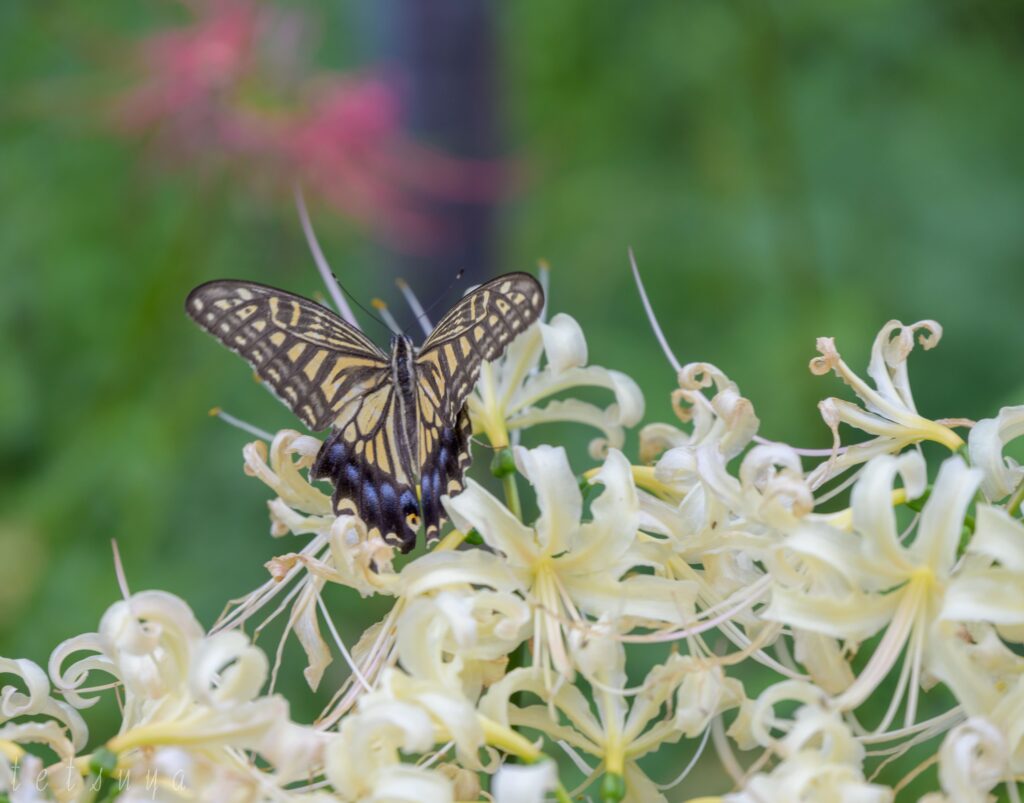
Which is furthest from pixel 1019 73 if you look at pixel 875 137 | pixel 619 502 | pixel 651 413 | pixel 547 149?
pixel 619 502

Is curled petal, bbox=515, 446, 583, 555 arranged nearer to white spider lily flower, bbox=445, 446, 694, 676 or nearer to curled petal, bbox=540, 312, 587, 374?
white spider lily flower, bbox=445, 446, 694, 676

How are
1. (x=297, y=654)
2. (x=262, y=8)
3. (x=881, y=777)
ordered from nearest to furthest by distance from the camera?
(x=881, y=777)
(x=297, y=654)
(x=262, y=8)

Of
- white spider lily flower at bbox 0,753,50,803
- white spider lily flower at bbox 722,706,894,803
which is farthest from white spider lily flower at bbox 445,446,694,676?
white spider lily flower at bbox 0,753,50,803

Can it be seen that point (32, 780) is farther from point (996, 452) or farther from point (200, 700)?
point (996, 452)

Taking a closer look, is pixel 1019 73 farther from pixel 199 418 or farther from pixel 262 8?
pixel 199 418

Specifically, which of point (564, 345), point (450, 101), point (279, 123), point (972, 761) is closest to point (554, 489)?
point (564, 345)

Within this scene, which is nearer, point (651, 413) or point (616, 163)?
point (651, 413)
